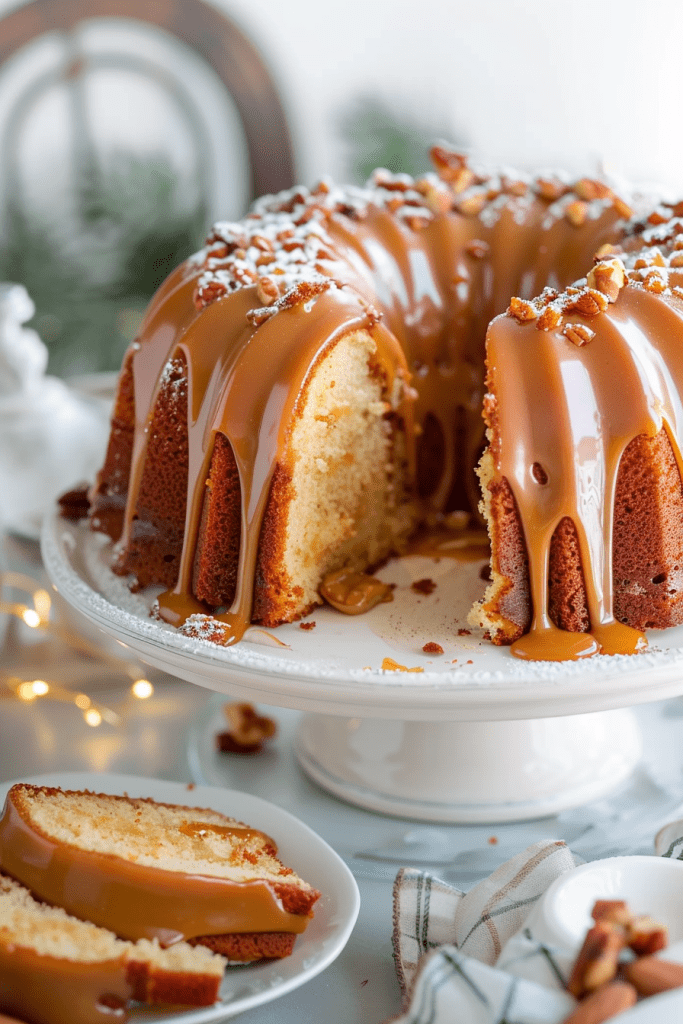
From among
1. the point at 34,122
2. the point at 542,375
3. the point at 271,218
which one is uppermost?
the point at 34,122

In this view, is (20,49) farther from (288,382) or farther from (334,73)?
(288,382)

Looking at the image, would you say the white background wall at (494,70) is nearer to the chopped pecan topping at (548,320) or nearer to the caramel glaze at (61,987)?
the chopped pecan topping at (548,320)

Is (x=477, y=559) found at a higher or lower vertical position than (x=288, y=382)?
lower

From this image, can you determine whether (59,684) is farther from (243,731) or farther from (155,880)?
(155,880)

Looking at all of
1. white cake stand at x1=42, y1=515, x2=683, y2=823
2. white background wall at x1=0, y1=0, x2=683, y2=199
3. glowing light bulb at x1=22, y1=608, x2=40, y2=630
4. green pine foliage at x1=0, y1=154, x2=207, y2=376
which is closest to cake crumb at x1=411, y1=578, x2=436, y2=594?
white cake stand at x1=42, y1=515, x2=683, y2=823

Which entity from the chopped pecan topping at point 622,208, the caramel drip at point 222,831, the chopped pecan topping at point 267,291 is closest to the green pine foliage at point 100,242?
the chopped pecan topping at point 622,208

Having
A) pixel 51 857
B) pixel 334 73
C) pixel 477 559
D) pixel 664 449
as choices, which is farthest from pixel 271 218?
pixel 334 73

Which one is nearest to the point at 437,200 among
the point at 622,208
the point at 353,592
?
the point at 622,208
